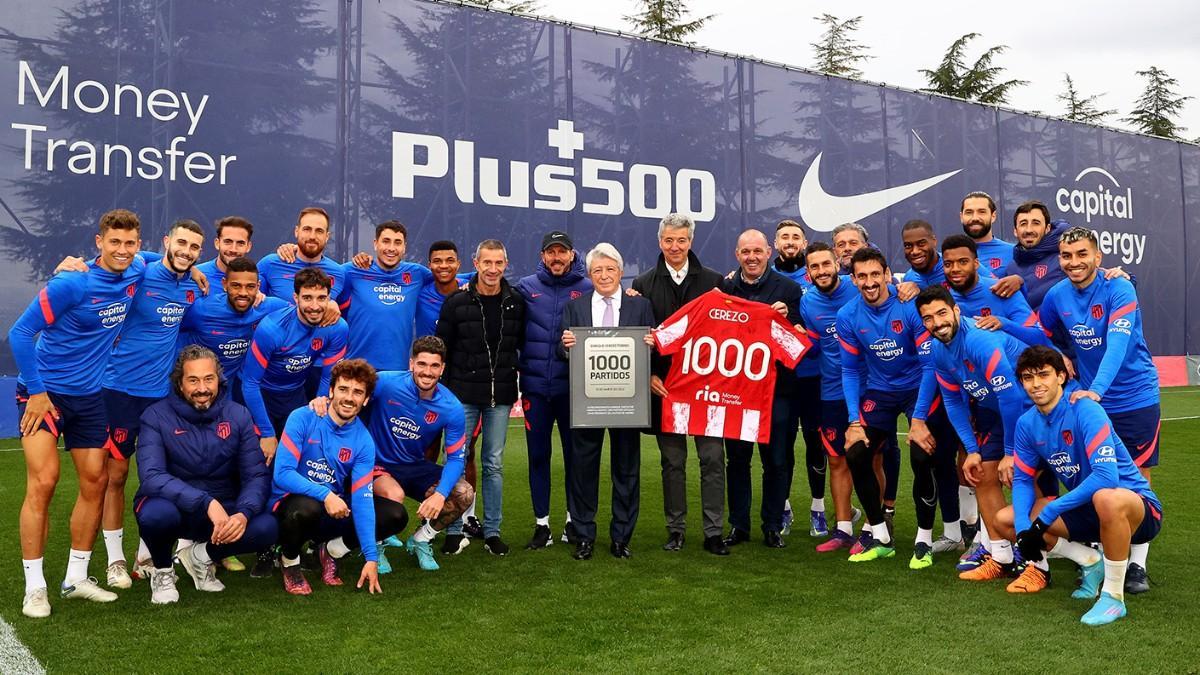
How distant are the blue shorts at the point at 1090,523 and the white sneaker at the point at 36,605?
4.44m

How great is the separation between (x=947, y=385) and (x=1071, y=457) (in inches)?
29.1

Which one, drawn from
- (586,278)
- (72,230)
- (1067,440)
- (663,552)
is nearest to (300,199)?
(72,230)

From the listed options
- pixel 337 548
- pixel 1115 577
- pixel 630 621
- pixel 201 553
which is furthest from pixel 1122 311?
pixel 201 553

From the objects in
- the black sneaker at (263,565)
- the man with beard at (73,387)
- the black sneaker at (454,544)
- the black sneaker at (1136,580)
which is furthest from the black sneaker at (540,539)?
the black sneaker at (1136,580)

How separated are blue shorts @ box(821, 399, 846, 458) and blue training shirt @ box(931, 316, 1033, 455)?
0.73 meters

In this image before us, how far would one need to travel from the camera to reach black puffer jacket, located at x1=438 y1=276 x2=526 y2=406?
5309 mm

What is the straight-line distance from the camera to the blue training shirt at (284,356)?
15.2 feet

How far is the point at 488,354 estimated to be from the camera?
533cm

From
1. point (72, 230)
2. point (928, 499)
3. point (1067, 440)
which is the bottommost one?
point (928, 499)

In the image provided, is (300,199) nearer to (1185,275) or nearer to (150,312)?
(150,312)

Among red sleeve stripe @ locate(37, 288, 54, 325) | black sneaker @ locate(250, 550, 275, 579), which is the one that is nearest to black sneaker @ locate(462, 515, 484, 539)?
black sneaker @ locate(250, 550, 275, 579)

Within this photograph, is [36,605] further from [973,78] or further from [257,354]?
[973,78]

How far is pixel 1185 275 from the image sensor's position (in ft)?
68.3

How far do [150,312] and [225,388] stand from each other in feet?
1.63
